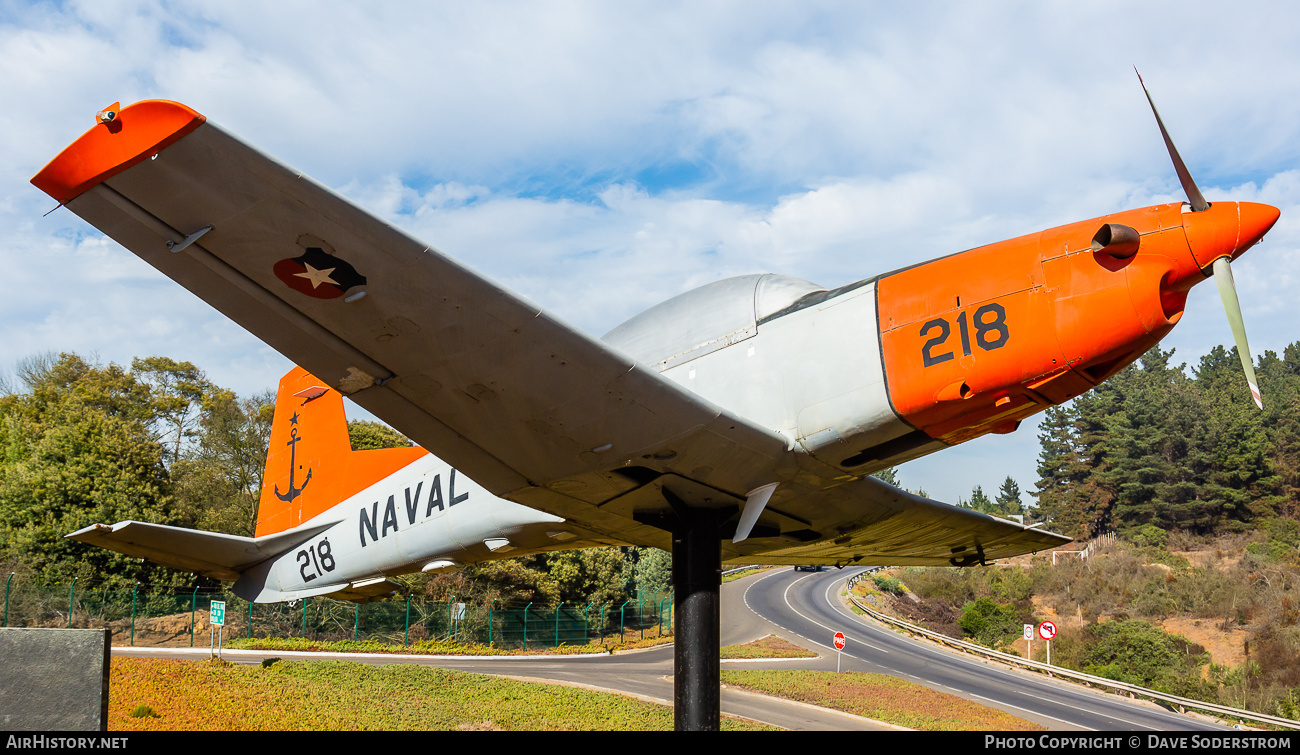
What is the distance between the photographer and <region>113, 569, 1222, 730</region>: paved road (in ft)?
77.9

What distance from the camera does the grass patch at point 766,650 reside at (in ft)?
122

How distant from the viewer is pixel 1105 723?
25938 millimetres

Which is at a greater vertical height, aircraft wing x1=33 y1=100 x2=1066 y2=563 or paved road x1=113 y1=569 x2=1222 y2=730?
aircraft wing x1=33 y1=100 x2=1066 y2=563

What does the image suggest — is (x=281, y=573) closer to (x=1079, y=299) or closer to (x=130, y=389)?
(x=1079, y=299)

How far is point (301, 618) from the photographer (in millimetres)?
32438

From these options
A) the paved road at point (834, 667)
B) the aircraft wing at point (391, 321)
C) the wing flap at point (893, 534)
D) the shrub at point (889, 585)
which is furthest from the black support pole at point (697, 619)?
the shrub at point (889, 585)

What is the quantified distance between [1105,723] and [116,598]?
36420 millimetres

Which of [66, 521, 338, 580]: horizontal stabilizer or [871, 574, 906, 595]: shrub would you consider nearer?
[66, 521, 338, 580]: horizontal stabilizer

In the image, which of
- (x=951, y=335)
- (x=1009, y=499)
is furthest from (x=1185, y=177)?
(x=1009, y=499)

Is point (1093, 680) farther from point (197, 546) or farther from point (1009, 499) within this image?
point (1009, 499)

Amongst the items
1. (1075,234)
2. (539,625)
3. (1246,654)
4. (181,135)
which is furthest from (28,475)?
(1246,654)

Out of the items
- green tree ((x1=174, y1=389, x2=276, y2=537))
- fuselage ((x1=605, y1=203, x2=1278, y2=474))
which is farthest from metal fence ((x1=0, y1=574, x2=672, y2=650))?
fuselage ((x1=605, y1=203, x2=1278, y2=474))

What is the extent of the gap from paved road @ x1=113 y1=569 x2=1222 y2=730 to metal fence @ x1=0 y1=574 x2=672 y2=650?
281 cm

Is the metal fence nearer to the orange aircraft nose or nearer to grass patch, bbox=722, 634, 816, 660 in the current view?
grass patch, bbox=722, 634, 816, 660
